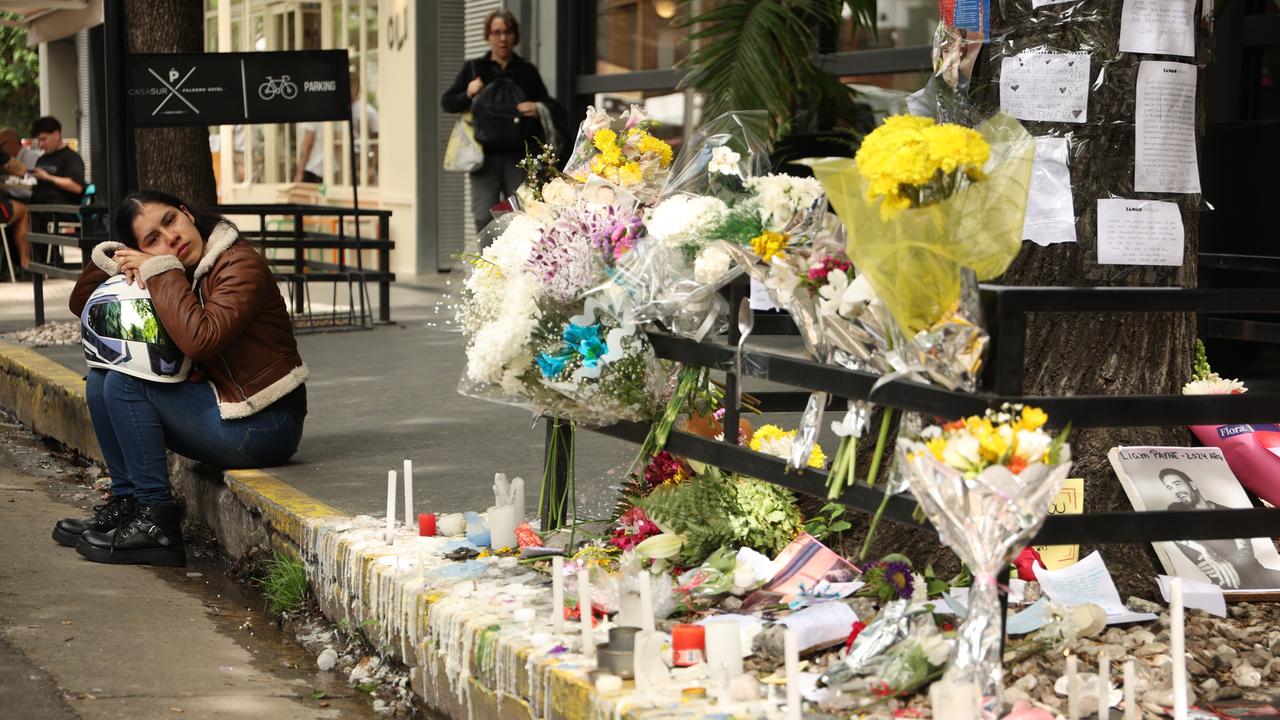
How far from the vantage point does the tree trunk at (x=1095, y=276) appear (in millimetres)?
3729

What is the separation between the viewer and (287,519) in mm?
4992

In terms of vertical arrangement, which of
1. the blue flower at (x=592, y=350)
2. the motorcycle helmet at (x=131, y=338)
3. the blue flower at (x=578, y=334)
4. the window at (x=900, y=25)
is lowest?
the motorcycle helmet at (x=131, y=338)

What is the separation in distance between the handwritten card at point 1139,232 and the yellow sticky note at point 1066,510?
560 millimetres

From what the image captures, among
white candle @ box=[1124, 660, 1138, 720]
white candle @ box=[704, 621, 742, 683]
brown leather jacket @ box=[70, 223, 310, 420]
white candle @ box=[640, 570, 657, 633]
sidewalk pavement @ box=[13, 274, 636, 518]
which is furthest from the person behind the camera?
sidewalk pavement @ box=[13, 274, 636, 518]

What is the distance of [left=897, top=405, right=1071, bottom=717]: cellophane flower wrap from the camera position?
2.66 m

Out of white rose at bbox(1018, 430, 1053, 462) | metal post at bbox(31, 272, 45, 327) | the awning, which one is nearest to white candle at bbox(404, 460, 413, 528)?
white rose at bbox(1018, 430, 1053, 462)

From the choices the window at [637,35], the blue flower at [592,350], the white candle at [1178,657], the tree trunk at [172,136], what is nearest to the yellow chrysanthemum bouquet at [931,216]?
the white candle at [1178,657]

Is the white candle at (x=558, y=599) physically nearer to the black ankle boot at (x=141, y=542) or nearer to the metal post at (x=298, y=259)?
the black ankle boot at (x=141, y=542)

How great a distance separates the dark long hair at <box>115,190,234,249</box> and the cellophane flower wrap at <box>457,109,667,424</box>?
183 cm

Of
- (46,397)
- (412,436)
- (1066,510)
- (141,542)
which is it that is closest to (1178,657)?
(1066,510)

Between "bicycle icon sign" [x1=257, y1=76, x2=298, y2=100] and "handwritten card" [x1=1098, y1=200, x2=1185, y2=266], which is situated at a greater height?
"bicycle icon sign" [x1=257, y1=76, x2=298, y2=100]

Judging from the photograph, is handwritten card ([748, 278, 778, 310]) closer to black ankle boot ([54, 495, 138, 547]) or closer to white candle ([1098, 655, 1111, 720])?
white candle ([1098, 655, 1111, 720])

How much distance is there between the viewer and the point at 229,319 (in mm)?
5340

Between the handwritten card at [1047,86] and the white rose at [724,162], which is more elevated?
the handwritten card at [1047,86]
